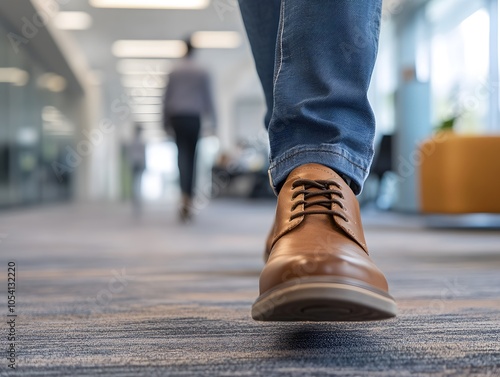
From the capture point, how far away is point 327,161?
686 millimetres

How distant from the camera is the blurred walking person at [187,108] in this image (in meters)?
3.86

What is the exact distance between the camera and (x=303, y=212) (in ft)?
2.08

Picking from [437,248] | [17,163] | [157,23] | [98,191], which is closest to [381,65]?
[157,23]

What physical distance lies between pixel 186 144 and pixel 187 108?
262 millimetres

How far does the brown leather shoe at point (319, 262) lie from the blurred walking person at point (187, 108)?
325 centimetres

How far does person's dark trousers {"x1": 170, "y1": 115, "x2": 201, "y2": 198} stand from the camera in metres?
3.91

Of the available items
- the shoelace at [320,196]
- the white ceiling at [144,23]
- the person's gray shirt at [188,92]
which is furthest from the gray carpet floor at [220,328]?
the white ceiling at [144,23]

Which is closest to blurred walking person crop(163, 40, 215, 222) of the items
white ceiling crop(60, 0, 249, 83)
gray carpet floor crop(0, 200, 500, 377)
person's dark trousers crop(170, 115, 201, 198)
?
person's dark trousers crop(170, 115, 201, 198)

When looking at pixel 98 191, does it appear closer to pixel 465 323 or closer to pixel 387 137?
pixel 387 137

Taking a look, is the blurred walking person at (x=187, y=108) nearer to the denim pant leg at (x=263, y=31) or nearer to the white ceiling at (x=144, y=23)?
the denim pant leg at (x=263, y=31)

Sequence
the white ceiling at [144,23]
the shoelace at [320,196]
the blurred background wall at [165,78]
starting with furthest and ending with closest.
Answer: the white ceiling at [144,23] < the blurred background wall at [165,78] < the shoelace at [320,196]

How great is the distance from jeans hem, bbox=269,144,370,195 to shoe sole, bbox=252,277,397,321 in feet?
0.60

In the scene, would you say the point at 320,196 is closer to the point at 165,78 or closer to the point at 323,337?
the point at 323,337

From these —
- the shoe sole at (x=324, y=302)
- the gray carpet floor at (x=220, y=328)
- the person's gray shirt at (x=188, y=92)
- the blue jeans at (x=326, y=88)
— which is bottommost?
the gray carpet floor at (x=220, y=328)
